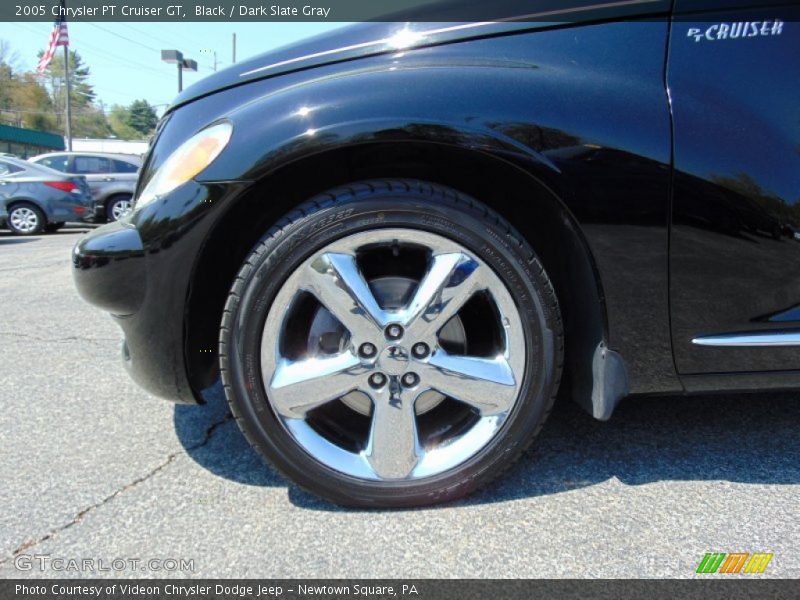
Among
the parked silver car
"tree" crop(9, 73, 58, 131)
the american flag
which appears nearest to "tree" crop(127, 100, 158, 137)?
"tree" crop(9, 73, 58, 131)

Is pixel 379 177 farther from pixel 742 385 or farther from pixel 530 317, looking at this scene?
pixel 742 385

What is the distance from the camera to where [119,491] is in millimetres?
1716

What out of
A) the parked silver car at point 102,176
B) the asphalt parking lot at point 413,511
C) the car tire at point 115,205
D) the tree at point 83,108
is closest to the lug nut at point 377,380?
the asphalt parking lot at point 413,511

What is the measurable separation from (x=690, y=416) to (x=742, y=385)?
Result: 61 centimetres

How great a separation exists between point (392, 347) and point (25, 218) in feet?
32.1

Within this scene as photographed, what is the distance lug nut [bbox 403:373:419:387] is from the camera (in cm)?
161

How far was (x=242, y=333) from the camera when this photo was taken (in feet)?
5.11

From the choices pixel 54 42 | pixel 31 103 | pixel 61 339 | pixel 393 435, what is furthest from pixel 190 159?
pixel 31 103

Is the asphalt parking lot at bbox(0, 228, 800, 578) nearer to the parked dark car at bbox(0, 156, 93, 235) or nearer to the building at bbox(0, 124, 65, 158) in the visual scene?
the parked dark car at bbox(0, 156, 93, 235)

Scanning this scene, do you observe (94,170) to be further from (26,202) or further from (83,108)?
(83,108)

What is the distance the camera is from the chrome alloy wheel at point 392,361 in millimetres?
1577

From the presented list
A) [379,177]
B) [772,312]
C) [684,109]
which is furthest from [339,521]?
[684,109]

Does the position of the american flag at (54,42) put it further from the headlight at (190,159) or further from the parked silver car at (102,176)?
the headlight at (190,159)

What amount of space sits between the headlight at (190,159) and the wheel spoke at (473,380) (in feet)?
2.69
